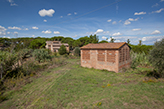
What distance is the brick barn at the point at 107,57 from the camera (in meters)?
11.3

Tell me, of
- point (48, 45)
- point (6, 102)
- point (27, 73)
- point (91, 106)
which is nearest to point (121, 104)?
point (91, 106)

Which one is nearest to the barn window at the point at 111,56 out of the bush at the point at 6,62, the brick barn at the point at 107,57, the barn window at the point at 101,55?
the brick barn at the point at 107,57

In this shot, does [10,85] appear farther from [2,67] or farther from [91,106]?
[91,106]

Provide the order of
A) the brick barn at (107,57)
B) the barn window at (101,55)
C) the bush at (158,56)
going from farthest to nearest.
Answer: the barn window at (101,55) → the brick barn at (107,57) → the bush at (158,56)

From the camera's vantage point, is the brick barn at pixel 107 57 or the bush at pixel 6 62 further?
the brick barn at pixel 107 57

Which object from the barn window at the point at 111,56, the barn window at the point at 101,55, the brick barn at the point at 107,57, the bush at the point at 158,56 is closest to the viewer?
the bush at the point at 158,56

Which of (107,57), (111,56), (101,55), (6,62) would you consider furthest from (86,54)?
(6,62)

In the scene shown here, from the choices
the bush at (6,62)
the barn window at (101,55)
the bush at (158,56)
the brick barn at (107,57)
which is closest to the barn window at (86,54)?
the brick barn at (107,57)

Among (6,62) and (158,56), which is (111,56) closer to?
(158,56)

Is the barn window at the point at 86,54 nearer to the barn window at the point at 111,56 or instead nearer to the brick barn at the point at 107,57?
the brick barn at the point at 107,57

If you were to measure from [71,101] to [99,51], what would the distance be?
8.66 m

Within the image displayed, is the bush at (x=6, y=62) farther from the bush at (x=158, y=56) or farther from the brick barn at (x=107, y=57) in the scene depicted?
the bush at (x=158, y=56)

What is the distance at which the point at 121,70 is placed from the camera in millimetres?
11734

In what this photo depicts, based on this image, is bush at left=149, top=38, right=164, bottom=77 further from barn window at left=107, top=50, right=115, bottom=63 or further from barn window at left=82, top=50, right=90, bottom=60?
barn window at left=82, top=50, right=90, bottom=60
